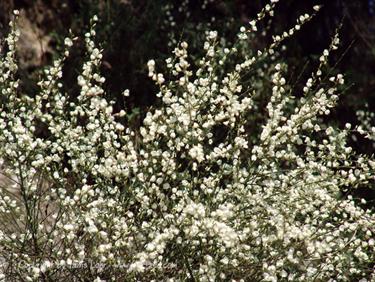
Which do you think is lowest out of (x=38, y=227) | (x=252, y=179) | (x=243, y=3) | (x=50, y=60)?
(x=38, y=227)

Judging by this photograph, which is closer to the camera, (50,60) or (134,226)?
(134,226)

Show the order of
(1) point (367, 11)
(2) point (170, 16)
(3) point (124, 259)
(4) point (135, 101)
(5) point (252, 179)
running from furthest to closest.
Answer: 1. (1) point (367, 11)
2. (2) point (170, 16)
3. (4) point (135, 101)
4. (5) point (252, 179)
5. (3) point (124, 259)

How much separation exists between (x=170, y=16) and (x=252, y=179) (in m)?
3.71

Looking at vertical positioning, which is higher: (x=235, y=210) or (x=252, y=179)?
(x=252, y=179)

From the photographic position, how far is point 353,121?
6.65m

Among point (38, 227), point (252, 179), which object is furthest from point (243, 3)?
point (38, 227)

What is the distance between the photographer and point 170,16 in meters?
6.27

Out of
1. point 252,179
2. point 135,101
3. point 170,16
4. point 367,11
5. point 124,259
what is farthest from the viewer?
point 367,11

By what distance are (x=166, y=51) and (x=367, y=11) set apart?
310 centimetres

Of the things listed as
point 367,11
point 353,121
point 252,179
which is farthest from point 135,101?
point 367,11

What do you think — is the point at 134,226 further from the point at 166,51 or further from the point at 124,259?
the point at 166,51

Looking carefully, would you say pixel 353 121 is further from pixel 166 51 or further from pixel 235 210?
pixel 235 210

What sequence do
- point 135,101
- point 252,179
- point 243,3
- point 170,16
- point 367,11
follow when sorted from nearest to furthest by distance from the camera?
point 252,179
point 135,101
point 170,16
point 243,3
point 367,11

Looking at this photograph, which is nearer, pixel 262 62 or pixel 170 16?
pixel 262 62
